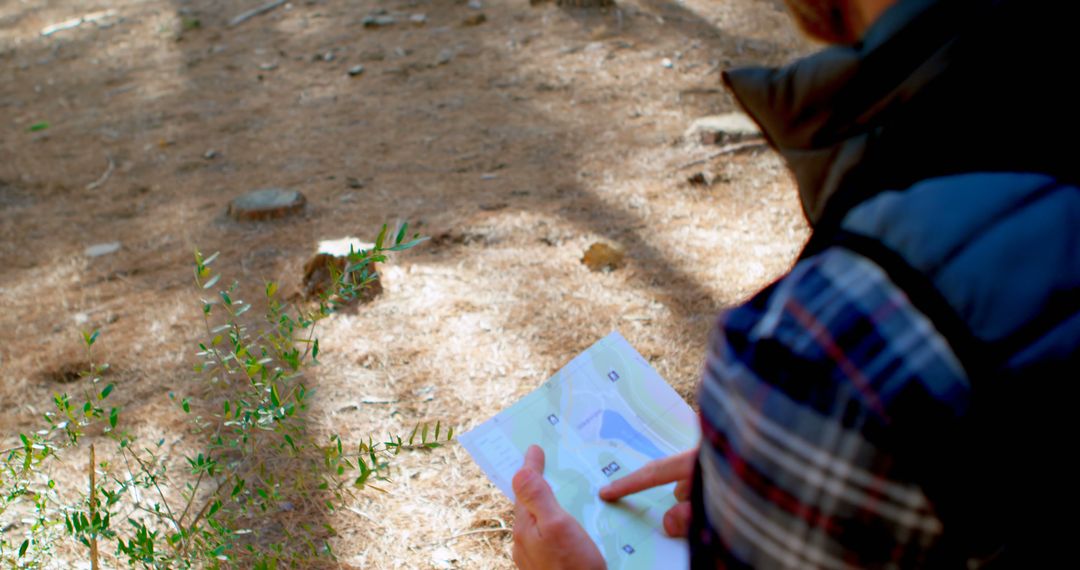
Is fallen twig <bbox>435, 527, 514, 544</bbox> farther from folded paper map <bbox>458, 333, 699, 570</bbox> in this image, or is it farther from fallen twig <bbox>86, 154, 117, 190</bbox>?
fallen twig <bbox>86, 154, 117, 190</bbox>

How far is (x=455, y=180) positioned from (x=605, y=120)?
41.0 inches

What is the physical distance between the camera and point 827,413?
26.0 inches

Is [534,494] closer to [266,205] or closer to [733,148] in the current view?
[266,205]

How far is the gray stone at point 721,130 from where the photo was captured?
438 cm

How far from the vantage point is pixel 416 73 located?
5.96 m

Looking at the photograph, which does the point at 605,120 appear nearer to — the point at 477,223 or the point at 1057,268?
the point at 477,223

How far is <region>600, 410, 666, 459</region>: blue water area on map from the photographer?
1.68 m

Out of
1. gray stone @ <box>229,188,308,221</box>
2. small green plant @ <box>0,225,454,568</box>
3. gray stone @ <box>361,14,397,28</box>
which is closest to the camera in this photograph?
small green plant @ <box>0,225,454,568</box>

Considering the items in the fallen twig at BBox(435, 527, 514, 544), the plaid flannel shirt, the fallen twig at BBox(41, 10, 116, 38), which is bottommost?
the fallen twig at BBox(41, 10, 116, 38)

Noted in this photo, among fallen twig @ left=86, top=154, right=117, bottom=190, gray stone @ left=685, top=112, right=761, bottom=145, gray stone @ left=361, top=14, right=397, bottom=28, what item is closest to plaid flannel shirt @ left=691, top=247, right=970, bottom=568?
gray stone @ left=685, top=112, right=761, bottom=145

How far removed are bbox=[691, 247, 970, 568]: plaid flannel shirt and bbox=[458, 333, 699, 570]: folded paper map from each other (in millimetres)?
813

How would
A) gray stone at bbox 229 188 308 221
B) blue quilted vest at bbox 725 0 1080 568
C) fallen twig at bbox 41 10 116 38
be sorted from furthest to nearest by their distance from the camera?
fallen twig at bbox 41 10 116 38 → gray stone at bbox 229 188 308 221 → blue quilted vest at bbox 725 0 1080 568

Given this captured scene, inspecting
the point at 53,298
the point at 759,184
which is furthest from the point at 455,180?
the point at 53,298

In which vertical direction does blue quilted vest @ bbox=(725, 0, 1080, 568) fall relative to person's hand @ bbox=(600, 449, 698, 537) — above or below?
above
